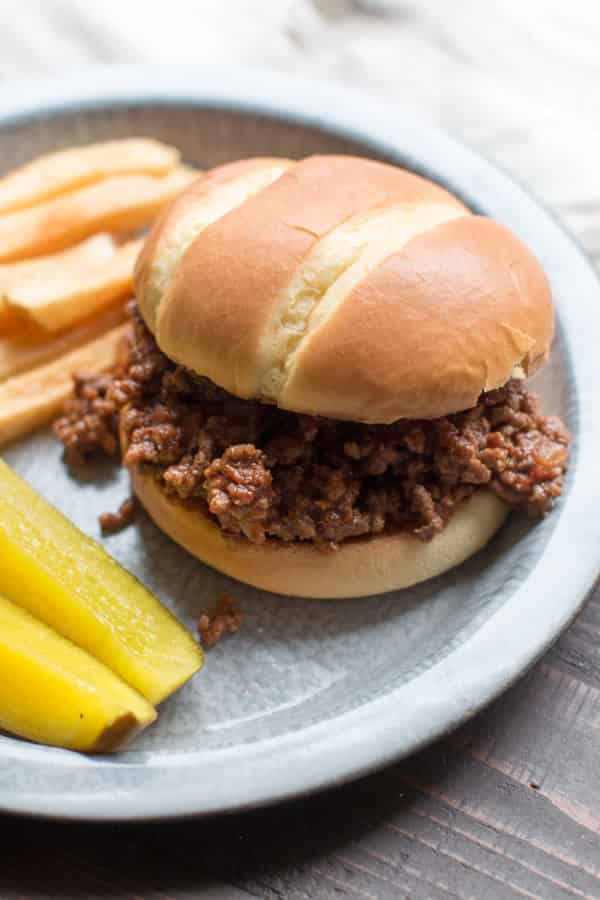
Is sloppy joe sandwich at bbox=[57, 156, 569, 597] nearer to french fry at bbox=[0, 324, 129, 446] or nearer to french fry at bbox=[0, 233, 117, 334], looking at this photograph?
french fry at bbox=[0, 324, 129, 446]

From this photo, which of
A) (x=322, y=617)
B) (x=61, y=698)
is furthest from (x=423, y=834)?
(x=61, y=698)

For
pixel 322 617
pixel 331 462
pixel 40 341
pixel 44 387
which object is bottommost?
pixel 322 617

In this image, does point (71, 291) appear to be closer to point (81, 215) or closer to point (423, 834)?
point (81, 215)

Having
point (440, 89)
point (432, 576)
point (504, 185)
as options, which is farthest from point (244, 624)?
point (440, 89)

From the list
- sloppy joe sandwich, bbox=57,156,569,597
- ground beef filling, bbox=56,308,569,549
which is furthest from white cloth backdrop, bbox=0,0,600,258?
ground beef filling, bbox=56,308,569,549

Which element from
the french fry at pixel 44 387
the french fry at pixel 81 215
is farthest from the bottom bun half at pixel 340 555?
the french fry at pixel 81 215
